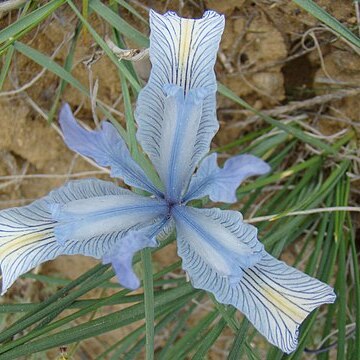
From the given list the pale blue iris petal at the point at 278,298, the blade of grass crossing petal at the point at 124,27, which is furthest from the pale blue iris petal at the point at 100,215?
the blade of grass crossing petal at the point at 124,27

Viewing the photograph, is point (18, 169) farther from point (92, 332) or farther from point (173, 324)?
point (92, 332)

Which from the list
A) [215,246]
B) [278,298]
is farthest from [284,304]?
[215,246]

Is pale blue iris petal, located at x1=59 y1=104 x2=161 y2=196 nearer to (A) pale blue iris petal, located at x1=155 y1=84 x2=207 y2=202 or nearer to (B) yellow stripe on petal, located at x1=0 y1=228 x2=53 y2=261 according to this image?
(A) pale blue iris petal, located at x1=155 y1=84 x2=207 y2=202

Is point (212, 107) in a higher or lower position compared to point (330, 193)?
higher

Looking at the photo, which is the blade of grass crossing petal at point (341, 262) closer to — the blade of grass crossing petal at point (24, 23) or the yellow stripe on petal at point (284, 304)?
the yellow stripe on petal at point (284, 304)

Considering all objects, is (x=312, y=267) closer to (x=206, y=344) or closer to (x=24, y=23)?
(x=206, y=344)

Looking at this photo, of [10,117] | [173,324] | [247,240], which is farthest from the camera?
[173,324]

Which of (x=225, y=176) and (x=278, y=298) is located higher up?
(x=225, y=176)

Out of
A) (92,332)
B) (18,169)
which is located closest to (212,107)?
(92,332)
